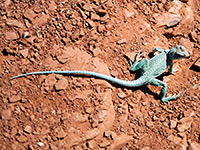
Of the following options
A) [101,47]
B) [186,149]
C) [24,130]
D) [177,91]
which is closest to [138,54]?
[101,47]

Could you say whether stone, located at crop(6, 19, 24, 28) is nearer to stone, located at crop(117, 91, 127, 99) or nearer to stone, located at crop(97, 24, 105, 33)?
stone, located at crop(97, 24, 105, 33)

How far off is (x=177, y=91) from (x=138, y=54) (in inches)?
57.4

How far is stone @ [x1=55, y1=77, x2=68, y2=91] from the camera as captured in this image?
519cm

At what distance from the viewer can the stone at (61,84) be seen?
519cm

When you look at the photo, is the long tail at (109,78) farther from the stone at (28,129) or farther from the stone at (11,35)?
the stone at (28,129)

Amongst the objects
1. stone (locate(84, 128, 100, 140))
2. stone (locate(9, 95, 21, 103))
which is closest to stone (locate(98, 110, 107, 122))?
stone (locate(84, 128, 100, 140))

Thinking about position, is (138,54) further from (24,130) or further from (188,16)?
(24,130)

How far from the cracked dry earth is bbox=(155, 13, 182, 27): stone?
26mm

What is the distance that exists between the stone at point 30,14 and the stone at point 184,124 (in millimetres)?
4764

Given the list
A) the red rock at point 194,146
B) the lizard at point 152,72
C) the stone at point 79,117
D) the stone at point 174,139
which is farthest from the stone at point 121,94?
the red rock at point 194,146

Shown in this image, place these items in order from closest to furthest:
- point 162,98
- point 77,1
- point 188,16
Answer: point 162,98 < point 77,1 < point 188,16

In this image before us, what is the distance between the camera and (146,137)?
5219mm

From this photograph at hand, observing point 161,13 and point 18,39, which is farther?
point 161,13

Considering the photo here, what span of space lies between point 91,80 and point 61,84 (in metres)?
0.76
